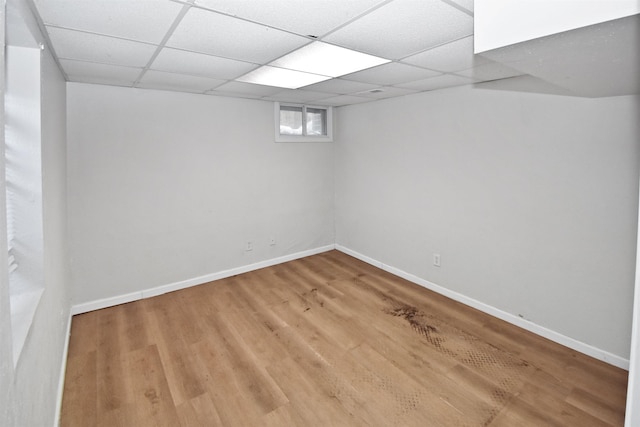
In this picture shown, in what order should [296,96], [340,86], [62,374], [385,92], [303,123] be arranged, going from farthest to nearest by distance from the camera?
[303,123] < [296,96] < [385,92] < [340,86] < [62,374]

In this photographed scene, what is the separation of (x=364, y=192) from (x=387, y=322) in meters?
2.09

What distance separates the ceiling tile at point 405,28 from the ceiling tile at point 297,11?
11 centimetres

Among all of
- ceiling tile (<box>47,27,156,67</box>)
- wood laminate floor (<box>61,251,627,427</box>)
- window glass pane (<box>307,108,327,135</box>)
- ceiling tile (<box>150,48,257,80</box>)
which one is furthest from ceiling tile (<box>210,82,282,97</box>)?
wood laminate floor (<box>61,251,627,427</box>)

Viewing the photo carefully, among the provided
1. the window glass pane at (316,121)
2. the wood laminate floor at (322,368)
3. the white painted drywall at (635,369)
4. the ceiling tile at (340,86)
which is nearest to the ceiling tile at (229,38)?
the ceiling tile at (340,86)

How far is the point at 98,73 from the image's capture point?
2.76 meters

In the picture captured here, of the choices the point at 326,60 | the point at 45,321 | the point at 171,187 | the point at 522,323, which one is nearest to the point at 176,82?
the point at 171,187

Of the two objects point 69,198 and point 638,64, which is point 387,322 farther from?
point 69,198

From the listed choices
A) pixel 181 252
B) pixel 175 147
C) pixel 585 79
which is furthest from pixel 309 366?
pixel 175 147

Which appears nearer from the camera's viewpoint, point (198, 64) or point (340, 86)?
point (198, 64)

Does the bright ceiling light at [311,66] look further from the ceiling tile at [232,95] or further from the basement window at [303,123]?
the basement window at [303,123]

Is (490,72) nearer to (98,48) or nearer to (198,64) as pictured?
(198,64)

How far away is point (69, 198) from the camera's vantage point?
3.14m

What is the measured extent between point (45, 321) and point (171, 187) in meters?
2.20

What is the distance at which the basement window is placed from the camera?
455 cm
